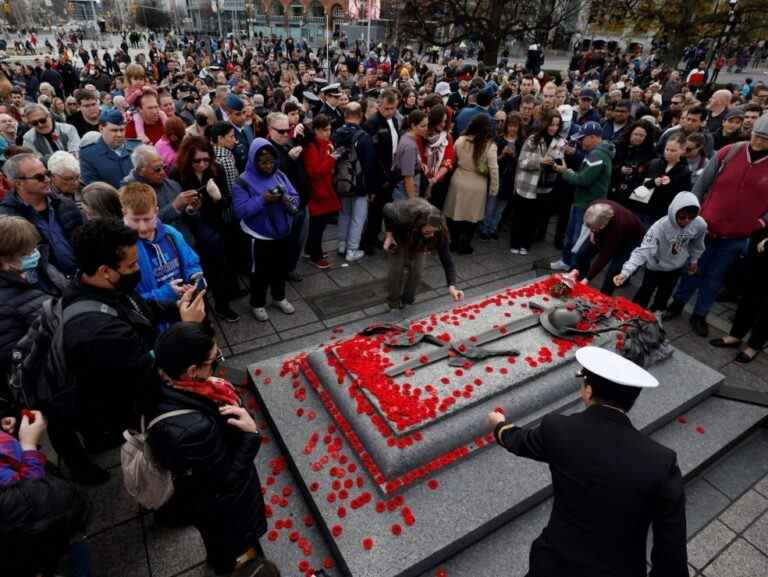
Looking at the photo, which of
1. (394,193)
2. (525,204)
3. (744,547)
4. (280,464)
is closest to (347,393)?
(280,464)

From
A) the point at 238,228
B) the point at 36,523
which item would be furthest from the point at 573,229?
the point at 36,523

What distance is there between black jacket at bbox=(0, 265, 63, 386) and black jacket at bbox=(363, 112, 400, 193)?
14.3 feet

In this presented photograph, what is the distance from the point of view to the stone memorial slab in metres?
2.97

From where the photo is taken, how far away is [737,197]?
5090 millimetres

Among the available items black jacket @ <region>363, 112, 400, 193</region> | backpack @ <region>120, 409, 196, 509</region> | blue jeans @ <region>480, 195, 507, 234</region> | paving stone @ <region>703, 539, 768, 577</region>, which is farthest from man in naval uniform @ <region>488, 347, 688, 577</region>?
blue jeans @ <region>480, 195, 507, 234</region>

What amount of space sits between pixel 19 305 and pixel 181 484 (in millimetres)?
1637

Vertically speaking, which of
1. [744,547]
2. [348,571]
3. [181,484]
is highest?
[181,484]

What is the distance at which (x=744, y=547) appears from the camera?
3.32m

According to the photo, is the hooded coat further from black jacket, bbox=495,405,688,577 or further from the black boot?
the black boot

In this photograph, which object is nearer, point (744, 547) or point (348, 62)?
point (744, 547)

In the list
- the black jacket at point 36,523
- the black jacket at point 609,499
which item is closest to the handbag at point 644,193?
the black jacket at point 609,499

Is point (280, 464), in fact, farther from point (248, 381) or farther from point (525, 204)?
point (525, 204)

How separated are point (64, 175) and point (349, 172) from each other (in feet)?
10.5

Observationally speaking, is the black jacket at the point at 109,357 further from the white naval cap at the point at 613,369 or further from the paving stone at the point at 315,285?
the paving stone at the point at 315,285
